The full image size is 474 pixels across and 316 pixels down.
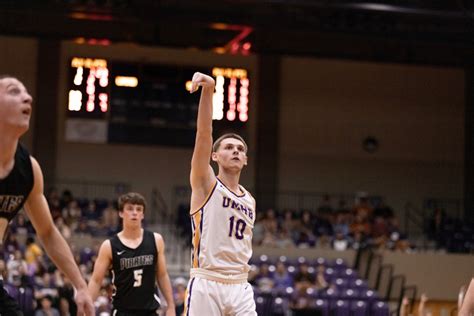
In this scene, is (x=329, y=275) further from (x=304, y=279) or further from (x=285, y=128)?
(x=285, y=128)

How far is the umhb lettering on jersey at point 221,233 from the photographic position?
7277 millimetres

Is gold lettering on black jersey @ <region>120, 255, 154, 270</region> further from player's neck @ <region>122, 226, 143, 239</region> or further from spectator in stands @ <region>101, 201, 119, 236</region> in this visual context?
spectator in stands @ <region>101, 201, 119, 236</region>

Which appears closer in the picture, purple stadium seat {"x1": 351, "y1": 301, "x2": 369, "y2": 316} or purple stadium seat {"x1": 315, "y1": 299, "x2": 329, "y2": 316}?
purple stadium seat {"x1": 315, "y1": 299, "x2": 329, "y2": 316}

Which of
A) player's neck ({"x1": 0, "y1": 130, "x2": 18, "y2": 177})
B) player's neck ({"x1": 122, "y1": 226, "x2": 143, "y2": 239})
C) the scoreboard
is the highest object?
the scoreboard

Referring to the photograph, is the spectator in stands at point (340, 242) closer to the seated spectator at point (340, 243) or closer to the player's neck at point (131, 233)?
the seated spectator at point (340, 243)

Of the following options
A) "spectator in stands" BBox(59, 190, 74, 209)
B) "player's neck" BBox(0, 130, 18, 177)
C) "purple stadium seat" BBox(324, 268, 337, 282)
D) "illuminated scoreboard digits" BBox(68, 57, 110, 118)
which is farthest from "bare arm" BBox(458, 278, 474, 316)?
"spectator in stands" BBox(59, 190, 74, 209)

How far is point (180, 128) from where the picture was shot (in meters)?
23.3

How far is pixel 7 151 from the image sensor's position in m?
5.15

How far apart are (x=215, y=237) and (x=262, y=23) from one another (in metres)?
13.8

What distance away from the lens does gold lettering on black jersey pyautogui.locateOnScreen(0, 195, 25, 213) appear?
518 cm

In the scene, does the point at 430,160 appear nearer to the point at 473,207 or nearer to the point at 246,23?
the point at 473,207

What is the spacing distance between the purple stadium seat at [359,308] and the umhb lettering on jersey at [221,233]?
10163mm

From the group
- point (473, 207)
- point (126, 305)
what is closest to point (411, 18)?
point (473, 207)

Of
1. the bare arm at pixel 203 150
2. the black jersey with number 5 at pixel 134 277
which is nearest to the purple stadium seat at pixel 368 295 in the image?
the black jersey with number 5 at pixel 134 277
